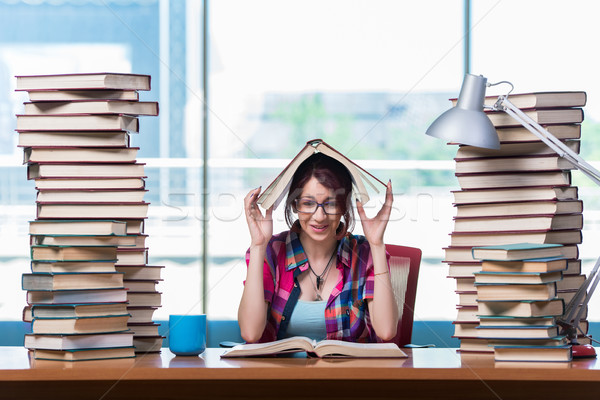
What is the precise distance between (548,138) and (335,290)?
2.43 ft

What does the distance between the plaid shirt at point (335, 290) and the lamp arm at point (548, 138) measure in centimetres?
62

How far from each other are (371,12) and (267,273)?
2112mm

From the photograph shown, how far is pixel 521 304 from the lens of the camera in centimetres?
144

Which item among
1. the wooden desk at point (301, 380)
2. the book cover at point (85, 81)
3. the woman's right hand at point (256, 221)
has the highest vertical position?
the book cover at point (85, 81)

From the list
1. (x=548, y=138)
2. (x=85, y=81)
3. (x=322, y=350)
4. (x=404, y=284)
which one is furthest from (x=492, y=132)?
(x=85, y=81)

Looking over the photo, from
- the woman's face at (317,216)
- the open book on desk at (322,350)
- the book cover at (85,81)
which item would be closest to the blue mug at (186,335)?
the open book on desk at (322,350)

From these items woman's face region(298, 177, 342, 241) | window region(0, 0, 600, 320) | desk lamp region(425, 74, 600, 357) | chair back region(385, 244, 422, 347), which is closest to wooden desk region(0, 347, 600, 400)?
desk lamp region(425, 74, 600, 357)

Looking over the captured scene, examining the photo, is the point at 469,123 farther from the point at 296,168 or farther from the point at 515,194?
the point at 296,168

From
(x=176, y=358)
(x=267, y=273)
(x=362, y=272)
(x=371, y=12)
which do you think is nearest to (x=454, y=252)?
(x=362, y=272)

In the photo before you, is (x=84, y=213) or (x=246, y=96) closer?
(x=84, y=213)

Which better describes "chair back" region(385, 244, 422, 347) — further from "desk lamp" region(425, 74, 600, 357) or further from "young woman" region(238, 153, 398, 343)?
"desk lamp" region(425, 74, 600, 357)

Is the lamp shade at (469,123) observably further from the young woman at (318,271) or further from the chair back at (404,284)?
the chair back at (404,284)

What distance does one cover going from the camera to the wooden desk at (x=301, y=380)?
4.37 ft

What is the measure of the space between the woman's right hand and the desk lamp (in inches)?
19.5
